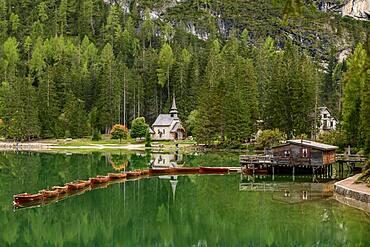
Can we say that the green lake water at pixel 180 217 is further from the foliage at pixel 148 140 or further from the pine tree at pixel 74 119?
the pine tree at pixel 74 119

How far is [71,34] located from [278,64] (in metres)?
89.5

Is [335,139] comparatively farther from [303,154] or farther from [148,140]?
[148,140]

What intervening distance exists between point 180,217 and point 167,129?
71.2m

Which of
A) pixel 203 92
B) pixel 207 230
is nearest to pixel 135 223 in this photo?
pixel 207 230

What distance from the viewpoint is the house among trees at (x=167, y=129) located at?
10612cm

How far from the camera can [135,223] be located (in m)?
33.8

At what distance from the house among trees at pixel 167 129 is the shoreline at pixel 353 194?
2528 inches

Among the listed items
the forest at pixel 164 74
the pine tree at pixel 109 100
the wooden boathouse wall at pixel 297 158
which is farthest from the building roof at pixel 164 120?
the wooden boathouse wall at pixel 297 158

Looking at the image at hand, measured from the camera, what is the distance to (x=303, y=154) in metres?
53.6

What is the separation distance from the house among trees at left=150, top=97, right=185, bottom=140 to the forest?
2.61 m

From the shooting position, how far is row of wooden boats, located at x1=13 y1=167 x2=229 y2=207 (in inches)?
1511

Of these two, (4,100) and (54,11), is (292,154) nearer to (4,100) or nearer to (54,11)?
(4,100)

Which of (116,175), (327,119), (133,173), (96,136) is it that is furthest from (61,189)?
(327,119)

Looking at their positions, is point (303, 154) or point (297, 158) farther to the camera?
point (303, 154)
